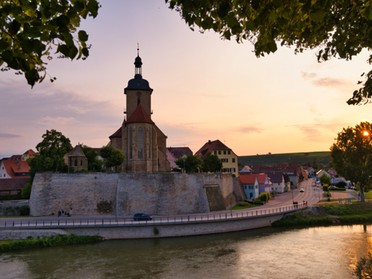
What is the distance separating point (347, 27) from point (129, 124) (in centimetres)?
4205

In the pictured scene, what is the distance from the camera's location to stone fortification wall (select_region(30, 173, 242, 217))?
41312mm

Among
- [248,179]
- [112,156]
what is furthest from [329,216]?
[112,156]

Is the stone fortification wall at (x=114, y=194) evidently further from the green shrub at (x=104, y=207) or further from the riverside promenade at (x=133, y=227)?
the riverside promenade at (x=133, y=227)

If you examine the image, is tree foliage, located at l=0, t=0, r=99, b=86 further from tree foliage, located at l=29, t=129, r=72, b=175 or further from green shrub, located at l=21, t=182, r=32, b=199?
green shrub, located at l=21, t=182, r=32, b=199

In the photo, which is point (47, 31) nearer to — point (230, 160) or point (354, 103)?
point (354, 103)

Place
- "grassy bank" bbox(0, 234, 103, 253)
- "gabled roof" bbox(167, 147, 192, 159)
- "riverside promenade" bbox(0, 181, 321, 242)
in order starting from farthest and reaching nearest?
"gabled roof" bbox(167, 147, 192, 159)
"riverside promenade" bbox(0, 181, 321, 242)
"grassy bank" bbox(0, 234, 103, 253)

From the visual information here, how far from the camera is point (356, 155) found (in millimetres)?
49375

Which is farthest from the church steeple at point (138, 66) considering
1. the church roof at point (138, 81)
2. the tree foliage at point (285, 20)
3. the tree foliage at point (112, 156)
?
the tree foliage at point (285, 20)

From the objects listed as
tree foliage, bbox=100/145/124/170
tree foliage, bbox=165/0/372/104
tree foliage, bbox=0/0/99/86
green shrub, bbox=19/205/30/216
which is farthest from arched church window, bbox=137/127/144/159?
tree foliage, bbox=0/0/99/86

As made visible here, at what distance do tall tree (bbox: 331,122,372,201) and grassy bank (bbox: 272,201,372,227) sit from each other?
493 cm

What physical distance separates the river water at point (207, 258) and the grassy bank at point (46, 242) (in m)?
1.07

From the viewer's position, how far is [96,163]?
49844 millimetres

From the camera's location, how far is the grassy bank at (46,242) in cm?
2984

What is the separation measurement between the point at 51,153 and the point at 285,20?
147 feet
